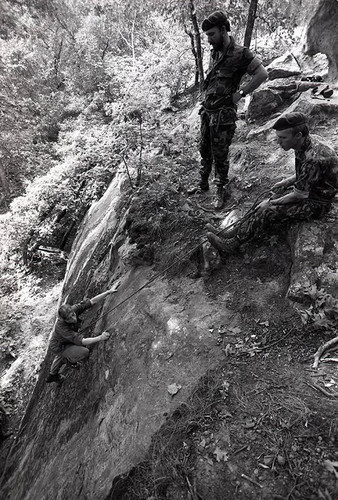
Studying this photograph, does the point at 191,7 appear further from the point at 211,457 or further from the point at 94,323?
the point at 211,457

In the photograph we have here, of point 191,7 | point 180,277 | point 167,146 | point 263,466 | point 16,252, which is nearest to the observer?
→ point 263,466

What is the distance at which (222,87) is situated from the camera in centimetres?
486

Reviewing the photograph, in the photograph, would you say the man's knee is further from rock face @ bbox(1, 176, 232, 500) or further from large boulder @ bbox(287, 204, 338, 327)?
large boulder @ bbox(287, 204, 338, 327)

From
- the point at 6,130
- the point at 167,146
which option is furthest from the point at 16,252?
the point at 167,146

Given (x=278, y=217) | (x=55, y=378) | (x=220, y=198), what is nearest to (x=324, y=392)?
(x=278, y=217)

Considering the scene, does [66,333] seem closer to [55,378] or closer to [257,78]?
[55,378]

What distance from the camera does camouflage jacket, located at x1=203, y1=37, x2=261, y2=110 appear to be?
4.66 metres

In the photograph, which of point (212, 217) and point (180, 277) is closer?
point (180, 277)

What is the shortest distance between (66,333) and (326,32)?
8.91 m

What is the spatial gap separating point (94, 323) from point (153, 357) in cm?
217

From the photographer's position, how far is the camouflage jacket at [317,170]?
3738mm

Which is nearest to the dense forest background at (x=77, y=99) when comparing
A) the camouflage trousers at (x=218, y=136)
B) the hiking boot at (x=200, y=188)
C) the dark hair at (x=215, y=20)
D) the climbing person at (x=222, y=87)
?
the hiking boot at (x=200, y=188)

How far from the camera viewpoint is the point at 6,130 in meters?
15.6

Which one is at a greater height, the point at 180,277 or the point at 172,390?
the point at 180,277
